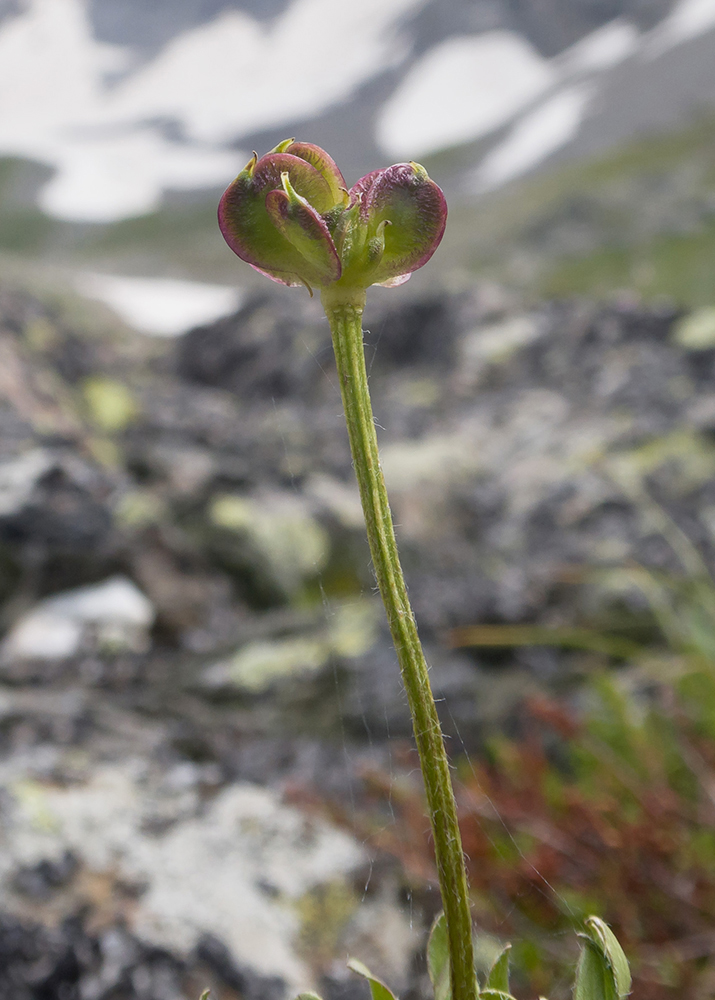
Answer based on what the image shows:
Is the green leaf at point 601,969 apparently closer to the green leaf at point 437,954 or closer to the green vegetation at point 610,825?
the green leaf at point 437,954

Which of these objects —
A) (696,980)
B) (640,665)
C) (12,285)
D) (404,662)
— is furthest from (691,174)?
(404,662)

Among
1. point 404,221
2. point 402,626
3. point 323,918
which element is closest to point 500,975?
point 402,626

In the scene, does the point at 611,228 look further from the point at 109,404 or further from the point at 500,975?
the point at 500,975

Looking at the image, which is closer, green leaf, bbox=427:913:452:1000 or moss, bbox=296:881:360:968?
green leaf, bbox=427:913:452:1000

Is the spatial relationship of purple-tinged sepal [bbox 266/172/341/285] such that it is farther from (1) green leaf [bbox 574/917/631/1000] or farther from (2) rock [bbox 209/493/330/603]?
(2) rock [bbox 209/493/330/603]

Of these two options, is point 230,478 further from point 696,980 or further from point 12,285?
point 12,285

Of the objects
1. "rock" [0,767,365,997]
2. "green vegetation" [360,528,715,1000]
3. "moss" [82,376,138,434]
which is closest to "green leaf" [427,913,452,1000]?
"green vegetation" [360,528,715,1000]
